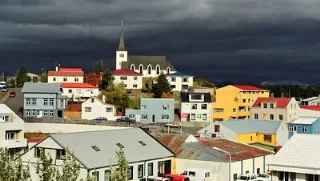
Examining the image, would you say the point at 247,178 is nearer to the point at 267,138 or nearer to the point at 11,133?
the point at 267,138

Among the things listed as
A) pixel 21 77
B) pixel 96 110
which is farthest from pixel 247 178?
pixel 21 77

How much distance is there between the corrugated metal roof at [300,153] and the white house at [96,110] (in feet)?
151

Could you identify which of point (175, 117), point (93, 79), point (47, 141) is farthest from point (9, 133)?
point (93, 79)

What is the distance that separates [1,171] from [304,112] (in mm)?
63047

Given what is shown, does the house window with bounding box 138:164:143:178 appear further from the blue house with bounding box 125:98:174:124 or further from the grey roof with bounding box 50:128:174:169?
the blue house with bounding box 125:98:174:124

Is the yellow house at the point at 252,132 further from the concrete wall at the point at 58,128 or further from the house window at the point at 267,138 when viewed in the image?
the concrete wall at the point at 58,128

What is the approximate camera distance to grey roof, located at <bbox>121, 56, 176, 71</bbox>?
391 feet

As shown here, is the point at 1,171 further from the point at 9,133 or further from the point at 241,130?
the point at 241,130

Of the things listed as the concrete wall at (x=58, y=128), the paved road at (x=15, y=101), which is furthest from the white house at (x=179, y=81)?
the concrete wall at (x=58, y=128)

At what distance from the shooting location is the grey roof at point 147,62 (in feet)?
391

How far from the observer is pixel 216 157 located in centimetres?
4325

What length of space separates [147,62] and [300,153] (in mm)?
84129

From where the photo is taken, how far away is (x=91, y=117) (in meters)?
81.0

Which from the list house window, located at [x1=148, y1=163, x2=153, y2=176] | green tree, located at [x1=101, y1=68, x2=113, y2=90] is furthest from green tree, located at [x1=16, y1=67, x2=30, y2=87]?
house window, located at [x1=148, y1=163, x2=153, y2=176]
